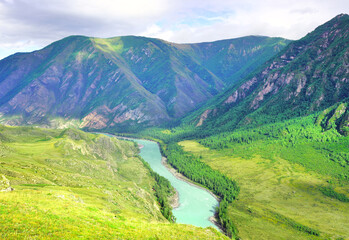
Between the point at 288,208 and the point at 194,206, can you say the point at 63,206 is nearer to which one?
the point at 194,206

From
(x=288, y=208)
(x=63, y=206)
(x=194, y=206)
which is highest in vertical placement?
(x=63, y=206)

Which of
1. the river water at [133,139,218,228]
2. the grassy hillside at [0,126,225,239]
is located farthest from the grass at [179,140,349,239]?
the grassy hillside at [0,126,225,239]

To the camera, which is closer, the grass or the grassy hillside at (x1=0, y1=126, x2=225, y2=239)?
the grassy hillside at (x1=0, y1=126, x2=225, y2=239)

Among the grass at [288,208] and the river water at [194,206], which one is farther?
the river water at [194,206]

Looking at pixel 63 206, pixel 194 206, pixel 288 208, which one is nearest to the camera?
pixel 63 206

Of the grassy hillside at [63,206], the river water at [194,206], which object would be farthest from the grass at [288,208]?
the grassy hillside at [63,206]

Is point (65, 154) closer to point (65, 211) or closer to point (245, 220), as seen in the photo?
point (65, 211)

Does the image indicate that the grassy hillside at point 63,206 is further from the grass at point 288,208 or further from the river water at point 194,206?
the grass at point 288,208

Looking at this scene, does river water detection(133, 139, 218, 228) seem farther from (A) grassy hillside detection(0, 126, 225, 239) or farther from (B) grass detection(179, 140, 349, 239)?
(A) grassy hillside detection(0, 126, 225, 239)

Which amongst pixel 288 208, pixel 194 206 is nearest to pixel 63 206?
pixel 194 206

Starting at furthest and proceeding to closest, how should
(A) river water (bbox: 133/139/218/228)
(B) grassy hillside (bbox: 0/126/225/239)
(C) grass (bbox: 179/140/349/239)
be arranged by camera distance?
(A) river water (bbox: 133/139/218/228)
(C) grass (bbox: 179/140/349/239)
(B) grassy hillside (bbox: 0/126/225/239)

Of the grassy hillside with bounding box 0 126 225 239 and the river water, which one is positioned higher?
the grassy hillside with bounding box 0 126 225 239

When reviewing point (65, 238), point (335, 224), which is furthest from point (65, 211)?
point (335, 224)
